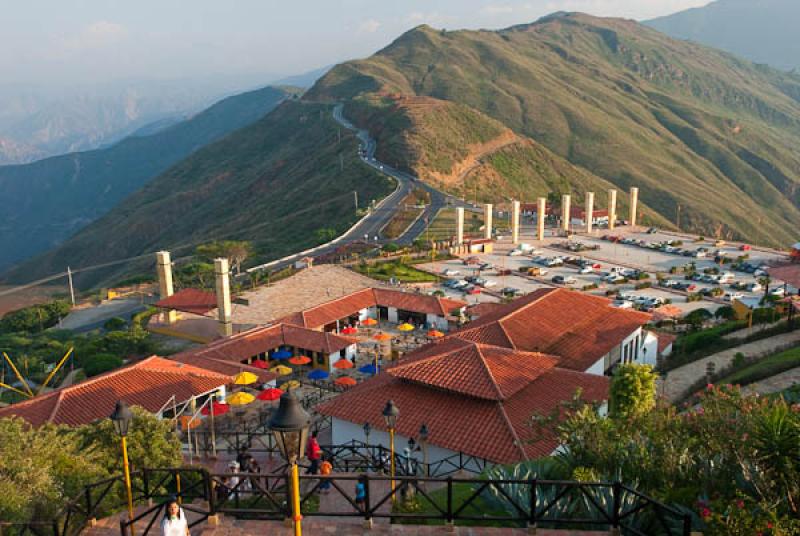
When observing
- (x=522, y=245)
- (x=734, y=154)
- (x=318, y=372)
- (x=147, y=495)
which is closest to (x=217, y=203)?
(x=522, y=245)

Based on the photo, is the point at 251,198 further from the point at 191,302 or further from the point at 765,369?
the point at 765,369

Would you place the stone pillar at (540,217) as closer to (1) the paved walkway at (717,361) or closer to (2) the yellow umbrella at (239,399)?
Answer: (1) the paved walkway at (717,361)

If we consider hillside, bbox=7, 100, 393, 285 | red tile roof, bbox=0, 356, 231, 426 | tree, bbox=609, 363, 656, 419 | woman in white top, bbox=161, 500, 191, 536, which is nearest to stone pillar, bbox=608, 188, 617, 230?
hillside, bbox=7, 100, 393, 285

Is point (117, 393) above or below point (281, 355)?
above

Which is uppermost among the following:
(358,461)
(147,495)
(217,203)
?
(147,495)

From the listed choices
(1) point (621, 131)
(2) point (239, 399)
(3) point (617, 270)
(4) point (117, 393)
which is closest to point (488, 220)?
(3) point (617, 270)

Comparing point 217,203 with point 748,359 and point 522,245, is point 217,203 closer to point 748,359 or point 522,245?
point 522,245

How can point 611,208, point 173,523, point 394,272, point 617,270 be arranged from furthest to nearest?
1. point 611,208
2. point 617,270
3. point 394,272
4. point 173,523
